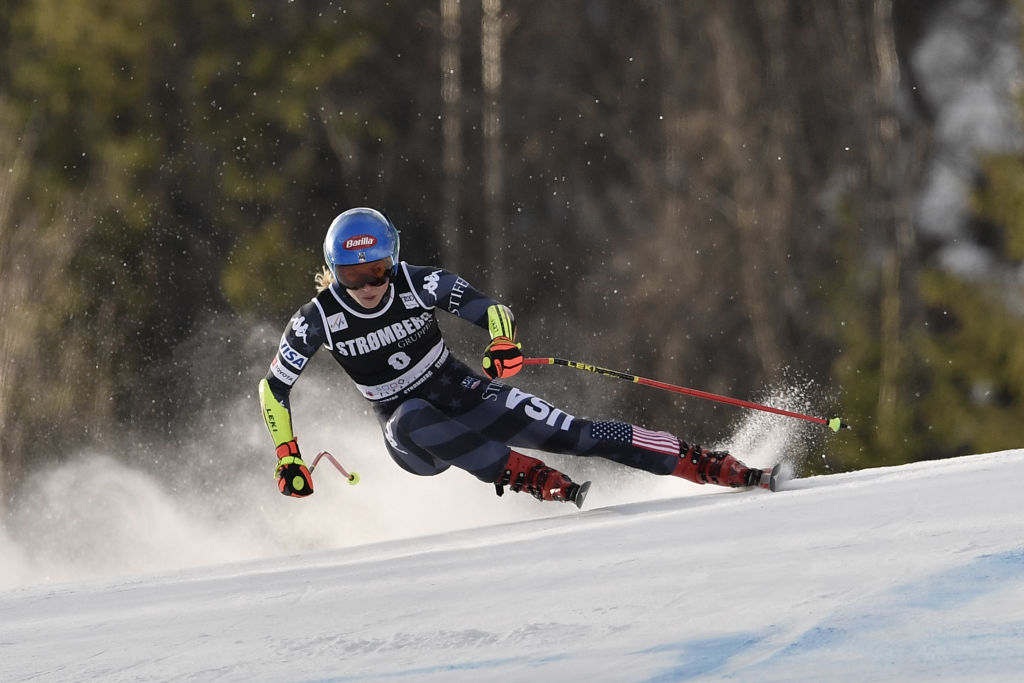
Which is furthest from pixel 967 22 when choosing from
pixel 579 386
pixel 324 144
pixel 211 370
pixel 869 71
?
pixel 211 370

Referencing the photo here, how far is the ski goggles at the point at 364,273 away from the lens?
4.04 meters

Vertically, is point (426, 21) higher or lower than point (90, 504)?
higher

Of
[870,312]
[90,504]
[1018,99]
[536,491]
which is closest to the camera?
[536,491]

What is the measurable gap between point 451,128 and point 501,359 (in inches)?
466

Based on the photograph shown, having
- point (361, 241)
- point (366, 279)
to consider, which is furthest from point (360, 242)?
point (366, 279)

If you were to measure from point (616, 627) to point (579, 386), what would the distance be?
10.4 metres

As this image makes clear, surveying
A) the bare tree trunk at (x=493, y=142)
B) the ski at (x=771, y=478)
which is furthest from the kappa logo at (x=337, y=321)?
the bare tree trunk at (x=493, y=142)

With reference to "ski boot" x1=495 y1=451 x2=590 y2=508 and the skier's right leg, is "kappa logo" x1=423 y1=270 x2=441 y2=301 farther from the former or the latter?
"ski boot" x1=495 y1=451 x2=590 y2=508

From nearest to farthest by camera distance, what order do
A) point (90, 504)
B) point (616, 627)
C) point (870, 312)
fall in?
point (616, 627)
point (90, 504)
point (870, 312)

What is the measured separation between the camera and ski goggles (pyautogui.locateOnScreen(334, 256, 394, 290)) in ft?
13.2

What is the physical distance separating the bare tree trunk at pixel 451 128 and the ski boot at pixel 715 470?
35.4 ft

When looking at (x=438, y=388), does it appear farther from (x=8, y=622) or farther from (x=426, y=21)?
(x=426, y=21)

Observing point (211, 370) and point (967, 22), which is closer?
point (967, 22)

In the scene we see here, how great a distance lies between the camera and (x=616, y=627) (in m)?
2.32
